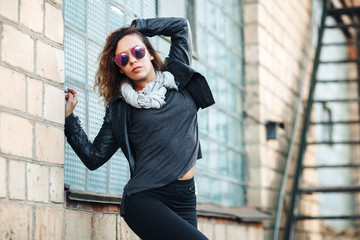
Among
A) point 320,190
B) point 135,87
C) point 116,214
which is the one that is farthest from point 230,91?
point 135,87

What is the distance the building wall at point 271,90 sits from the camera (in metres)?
7.41

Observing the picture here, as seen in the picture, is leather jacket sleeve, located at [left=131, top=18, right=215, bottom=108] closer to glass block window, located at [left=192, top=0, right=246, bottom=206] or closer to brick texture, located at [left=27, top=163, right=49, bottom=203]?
brick texture, located at [left=27, top=163, right=49, bottom=203]

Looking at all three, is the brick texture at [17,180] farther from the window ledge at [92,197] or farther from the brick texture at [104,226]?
the brick texture at [104,226]

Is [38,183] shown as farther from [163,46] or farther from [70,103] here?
[163,46]

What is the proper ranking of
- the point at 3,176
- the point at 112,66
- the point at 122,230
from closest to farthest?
1. the point at 3,176
2. the point at 112,66
3. the point at 122,230

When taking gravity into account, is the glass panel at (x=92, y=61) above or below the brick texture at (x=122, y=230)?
above

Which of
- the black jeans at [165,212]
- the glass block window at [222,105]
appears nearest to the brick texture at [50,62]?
the black jeans at [165,212]

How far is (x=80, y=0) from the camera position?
4465 mm

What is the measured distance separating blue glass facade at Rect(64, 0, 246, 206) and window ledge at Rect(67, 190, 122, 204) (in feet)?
0.37

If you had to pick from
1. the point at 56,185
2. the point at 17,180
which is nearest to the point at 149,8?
the point at 56,185

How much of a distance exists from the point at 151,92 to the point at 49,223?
84 cm

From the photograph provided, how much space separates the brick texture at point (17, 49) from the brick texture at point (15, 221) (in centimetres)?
68

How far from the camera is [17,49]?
3.39 metres

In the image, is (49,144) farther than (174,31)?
No
